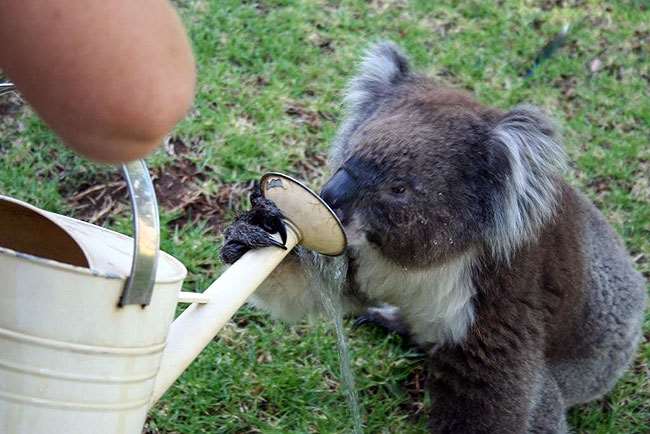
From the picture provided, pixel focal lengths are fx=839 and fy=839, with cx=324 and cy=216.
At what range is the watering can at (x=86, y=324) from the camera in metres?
1.17

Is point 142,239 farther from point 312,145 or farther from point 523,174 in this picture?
point 312,145

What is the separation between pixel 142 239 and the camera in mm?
1166

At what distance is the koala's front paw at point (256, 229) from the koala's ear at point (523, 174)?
0.65 m

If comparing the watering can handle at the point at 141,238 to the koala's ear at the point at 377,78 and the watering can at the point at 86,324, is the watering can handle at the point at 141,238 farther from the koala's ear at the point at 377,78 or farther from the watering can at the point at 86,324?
the koala's ear at the point at 377,78

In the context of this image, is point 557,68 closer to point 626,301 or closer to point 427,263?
point 626,301

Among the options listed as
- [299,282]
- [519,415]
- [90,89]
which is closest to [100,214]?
[299,282]

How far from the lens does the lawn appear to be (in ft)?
8.80

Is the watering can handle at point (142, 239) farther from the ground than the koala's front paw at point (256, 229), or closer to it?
farther from the ground

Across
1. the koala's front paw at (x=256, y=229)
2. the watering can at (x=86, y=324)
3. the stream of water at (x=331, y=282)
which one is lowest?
the stream of water at (x=331, y=282)

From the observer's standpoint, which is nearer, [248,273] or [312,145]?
A: [248,273]

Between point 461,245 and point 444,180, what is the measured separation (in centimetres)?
18

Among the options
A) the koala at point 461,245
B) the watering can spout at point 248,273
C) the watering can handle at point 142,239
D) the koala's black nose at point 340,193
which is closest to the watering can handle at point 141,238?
the watering can handle at point 142,239

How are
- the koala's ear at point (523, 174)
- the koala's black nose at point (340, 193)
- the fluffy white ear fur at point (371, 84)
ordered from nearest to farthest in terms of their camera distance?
the koala's black nose at point (340, 193)
the koala's ear at point (523, 174)
the fluffy white ear fur at point (371, 84)

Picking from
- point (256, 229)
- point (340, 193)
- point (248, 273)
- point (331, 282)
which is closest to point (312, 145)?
point (331, 282)
